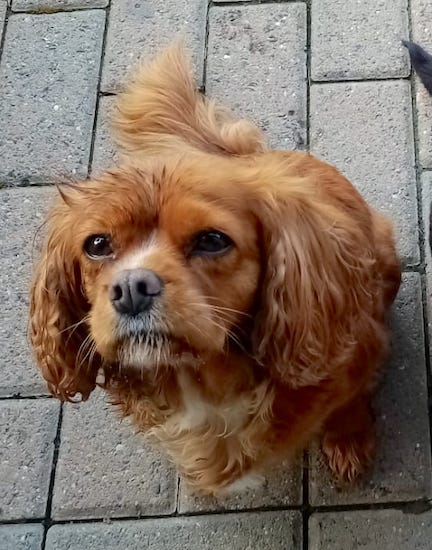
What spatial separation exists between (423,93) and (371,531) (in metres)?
1.17

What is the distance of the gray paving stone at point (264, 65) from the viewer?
2.56 m

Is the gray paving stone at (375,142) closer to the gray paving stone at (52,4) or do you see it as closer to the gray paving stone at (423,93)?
the gray paving stone at (423,93)

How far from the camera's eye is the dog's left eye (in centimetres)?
149

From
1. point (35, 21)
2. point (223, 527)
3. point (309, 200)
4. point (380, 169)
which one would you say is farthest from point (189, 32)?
point (223, 527)

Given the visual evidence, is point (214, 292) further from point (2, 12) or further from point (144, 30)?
point (2, 12)

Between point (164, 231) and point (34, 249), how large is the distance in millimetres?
1021

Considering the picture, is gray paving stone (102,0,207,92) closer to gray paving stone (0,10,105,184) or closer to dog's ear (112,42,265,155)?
gray paving stone (0,10,105,184)

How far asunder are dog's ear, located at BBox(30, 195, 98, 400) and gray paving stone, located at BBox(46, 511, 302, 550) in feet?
1.55

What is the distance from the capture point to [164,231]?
4.93ft

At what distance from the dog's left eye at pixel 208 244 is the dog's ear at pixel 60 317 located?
0.26 meters

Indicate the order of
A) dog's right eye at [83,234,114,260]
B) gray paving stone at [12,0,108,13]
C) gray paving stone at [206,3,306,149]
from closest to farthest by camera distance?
dog's right eye at [83,234,114,260]
gray paving stone at [206,3,306,149]
gray paving stone at [12,0,108,13]

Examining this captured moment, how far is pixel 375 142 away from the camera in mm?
2492

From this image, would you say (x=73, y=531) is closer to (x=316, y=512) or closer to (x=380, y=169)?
(x=316, y=512)

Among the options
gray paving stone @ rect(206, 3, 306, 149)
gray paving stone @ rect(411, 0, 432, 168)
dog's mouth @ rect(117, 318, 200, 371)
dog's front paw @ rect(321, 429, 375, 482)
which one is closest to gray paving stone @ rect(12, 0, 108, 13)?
gray paving stone @ rect(206, 3, 306, 149)
